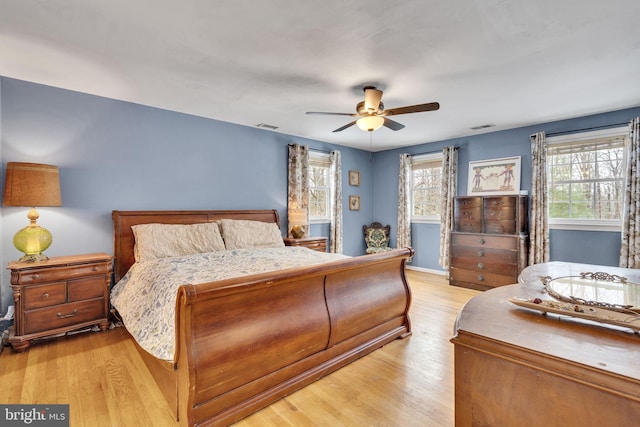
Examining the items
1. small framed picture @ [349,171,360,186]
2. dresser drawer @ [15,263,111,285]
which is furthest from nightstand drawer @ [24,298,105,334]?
small framed picture @ [349,171,360,186]

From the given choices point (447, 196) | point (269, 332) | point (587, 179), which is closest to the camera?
point (269, 332)

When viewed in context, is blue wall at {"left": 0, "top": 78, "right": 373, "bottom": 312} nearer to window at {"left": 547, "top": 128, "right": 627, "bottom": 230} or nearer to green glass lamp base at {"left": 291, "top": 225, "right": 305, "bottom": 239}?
green glass lamp base at {"left": 291, "top": 225, "right": 305, "bottom": 239}

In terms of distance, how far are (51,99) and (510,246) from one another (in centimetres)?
603

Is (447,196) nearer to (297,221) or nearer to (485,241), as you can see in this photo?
(485,241)

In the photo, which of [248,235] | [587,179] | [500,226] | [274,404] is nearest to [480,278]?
[500,226]

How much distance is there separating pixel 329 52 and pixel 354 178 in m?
4.06

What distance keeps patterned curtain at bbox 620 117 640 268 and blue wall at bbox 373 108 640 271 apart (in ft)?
0.59

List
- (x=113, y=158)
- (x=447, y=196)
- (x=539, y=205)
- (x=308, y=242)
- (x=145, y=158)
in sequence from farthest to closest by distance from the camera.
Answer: (x=447, y=196) < (x=308, y=242) < (x=539, y=205) < (x=145, y=158) < (x=113, y=158)

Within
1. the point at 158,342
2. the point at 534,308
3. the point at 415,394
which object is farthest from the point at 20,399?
the point at 534,308

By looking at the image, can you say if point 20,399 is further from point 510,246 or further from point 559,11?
point 510,246

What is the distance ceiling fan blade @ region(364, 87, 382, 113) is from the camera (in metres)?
3.03

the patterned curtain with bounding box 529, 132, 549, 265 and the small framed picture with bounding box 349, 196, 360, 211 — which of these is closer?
the patterned curtain with bounding box 529, 132, 549, 265

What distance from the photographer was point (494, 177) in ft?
16.6

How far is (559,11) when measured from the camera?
199 centimetres
